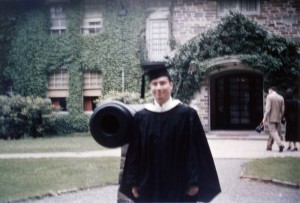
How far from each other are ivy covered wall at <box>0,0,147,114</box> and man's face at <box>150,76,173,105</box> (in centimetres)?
634

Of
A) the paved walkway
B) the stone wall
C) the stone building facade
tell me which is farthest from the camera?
the stone building facade

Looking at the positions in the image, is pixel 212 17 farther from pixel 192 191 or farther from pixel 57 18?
pixel 192 191

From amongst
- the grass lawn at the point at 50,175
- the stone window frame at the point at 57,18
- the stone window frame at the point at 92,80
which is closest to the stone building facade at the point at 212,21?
the stone window frame at the point at 92,80

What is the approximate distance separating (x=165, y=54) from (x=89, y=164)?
558cm

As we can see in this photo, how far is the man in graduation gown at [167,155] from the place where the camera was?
8.05 feet

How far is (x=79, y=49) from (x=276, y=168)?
28.0ft

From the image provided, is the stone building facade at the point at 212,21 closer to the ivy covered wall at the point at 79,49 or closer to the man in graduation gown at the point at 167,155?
the ivy covered wall at the point at 79,49

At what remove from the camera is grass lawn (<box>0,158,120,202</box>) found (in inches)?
163

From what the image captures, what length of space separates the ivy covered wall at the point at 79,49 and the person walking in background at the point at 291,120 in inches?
186

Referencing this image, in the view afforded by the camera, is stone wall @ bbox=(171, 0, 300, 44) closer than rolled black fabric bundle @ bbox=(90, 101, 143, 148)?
No

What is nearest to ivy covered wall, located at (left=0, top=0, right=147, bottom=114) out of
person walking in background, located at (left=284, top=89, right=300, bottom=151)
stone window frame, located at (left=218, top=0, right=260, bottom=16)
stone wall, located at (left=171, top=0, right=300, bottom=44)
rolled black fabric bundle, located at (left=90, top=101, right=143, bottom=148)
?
stone wall, located at (left=171, top=0, right=300, bottom=44)

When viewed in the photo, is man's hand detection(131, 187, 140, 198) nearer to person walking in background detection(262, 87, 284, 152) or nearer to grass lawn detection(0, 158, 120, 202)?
grass lawn detection(0, 158, 120, 202)

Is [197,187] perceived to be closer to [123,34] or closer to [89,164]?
[89,164]

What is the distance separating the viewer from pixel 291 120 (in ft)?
24.1
